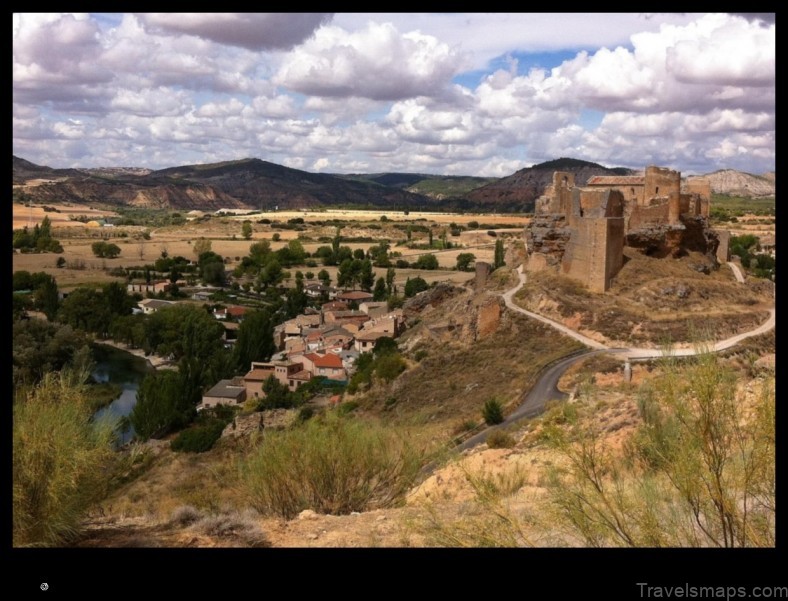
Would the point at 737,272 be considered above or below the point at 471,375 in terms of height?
above

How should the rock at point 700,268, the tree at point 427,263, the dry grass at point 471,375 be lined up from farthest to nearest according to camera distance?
the tree at point 427,263 < the rock at point 700,268 < the dry grass at point 471,375

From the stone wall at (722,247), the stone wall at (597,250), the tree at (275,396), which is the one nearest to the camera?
the stone wall at (597,250)

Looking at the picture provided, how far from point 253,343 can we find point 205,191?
129 meters

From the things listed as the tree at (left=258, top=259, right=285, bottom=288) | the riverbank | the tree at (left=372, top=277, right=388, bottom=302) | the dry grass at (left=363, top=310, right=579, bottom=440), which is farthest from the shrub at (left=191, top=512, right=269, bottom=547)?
the tree at (left=258, top=259, right=285, bottom=288)

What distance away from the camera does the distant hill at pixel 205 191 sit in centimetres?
11519

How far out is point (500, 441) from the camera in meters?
13.5

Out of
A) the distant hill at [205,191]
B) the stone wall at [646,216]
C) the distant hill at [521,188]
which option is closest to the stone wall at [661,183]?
the stone wall at [646,216]

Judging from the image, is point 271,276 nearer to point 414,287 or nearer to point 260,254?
point 260,254

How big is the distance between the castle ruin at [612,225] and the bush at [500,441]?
9.89 metres

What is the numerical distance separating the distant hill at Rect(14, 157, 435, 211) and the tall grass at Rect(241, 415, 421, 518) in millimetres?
77207

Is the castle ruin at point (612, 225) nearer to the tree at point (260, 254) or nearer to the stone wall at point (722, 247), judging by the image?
the stone wall at point (722, 247)

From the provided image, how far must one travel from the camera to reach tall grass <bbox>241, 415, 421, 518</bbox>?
809 centimetres

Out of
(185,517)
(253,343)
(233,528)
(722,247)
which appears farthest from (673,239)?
(233,528)
